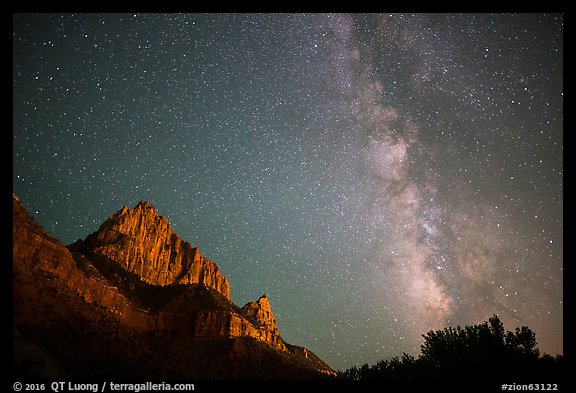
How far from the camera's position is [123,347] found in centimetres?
5244

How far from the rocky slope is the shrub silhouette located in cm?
3054

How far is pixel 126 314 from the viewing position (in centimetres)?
7900

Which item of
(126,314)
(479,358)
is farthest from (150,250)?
(479,358)

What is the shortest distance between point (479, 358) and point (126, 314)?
80.5m

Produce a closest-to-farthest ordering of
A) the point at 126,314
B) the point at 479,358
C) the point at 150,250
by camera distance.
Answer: the point at 479,358 < the point at 126,314 < the point at 150,250

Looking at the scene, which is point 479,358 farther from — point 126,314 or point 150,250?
point 150,250

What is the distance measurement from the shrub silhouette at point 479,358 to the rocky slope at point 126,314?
30540 mm

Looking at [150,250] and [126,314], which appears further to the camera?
[150,250]

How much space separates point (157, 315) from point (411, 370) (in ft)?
251

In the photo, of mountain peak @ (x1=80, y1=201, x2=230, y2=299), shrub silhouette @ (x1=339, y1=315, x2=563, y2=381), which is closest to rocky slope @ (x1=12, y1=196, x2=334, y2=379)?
mountain peak @ (x1=80, y1=201, x2=230, y2=299)

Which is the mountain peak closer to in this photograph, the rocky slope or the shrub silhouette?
the rocky slope

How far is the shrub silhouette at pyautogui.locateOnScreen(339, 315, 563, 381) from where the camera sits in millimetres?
23750
